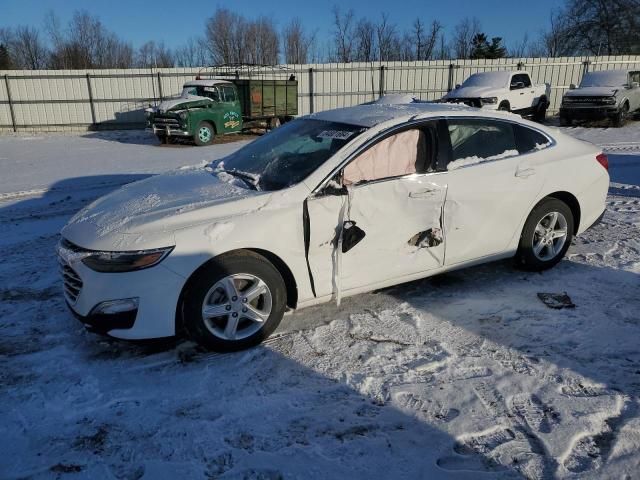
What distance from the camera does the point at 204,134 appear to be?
1614 cm

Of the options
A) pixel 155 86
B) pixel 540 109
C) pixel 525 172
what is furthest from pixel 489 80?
pixel 525 172

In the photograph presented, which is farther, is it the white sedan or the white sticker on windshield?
the white sticker on windshield

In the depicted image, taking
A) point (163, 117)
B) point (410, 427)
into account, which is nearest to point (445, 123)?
point (410, 427)

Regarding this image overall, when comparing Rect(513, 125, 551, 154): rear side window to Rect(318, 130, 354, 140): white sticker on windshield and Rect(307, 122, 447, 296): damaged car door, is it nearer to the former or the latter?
Rect(307, 122, 447, 296): damaged car door

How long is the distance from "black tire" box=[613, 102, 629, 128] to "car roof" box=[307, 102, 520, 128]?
49.5 feet

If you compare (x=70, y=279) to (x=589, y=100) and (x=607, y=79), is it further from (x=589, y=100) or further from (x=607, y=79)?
(x=607, y=79)

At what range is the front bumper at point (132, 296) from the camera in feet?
10.1

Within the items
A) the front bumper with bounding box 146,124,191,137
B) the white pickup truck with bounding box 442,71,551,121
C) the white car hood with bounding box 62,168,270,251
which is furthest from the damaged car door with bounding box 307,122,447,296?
the white pickup truck with bounding box 442,71,551,121

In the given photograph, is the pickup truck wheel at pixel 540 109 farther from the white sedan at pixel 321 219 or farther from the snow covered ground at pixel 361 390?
the snow covered ground at pixel 361 390

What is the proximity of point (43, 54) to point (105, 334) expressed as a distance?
48565 mm

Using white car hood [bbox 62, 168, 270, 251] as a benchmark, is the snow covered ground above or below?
below

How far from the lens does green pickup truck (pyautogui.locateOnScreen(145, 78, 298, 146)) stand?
15.6 m

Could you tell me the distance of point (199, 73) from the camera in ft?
70.3

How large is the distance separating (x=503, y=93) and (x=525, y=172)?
547 inches
